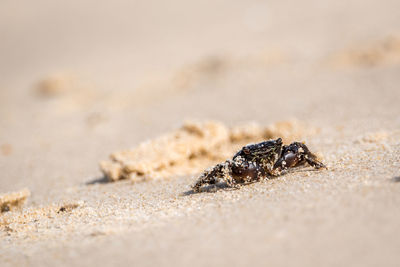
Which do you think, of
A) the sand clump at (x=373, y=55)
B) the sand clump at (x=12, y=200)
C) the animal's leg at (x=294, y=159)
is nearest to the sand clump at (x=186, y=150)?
the animal's leg at (x=294, y=159)

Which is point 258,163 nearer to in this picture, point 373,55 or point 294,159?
point 294,159

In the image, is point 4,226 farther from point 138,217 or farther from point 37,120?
point 37,120

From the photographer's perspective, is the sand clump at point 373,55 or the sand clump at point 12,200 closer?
the sand clump at point 12,200

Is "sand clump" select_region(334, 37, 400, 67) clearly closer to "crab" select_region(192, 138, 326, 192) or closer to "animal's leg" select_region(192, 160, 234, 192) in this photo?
"crab" select_region(192, 138, 326, 192)

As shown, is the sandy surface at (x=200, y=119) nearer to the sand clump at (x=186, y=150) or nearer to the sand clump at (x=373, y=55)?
the sand clump at (x=373, y=55)

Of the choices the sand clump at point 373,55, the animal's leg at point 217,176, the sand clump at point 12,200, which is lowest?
the sand clump at point 12,200

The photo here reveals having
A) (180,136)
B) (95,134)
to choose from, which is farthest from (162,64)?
(180,136)

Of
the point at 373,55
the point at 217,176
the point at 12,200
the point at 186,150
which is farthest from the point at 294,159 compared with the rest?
the point at 373,55

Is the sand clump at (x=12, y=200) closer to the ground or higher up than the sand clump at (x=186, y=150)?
closer to the ground
